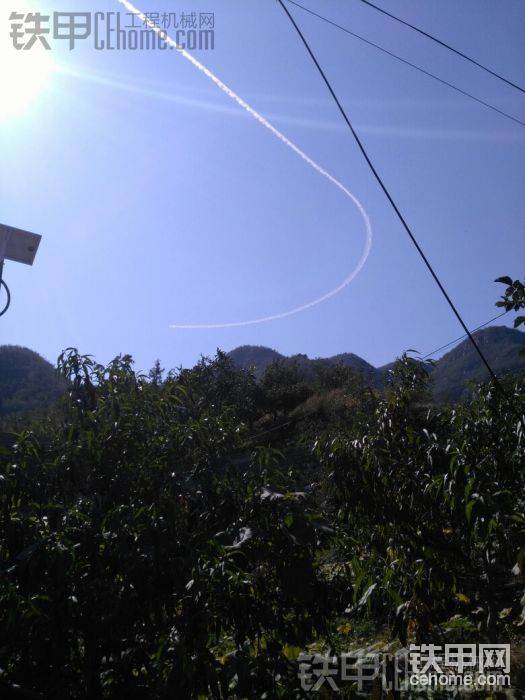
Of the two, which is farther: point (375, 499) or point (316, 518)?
point (375, 499)

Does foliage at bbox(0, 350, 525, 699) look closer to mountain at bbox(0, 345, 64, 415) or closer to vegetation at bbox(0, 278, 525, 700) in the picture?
vegetation at bbox(0, 278, 525, 700)

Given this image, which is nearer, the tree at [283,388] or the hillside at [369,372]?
the hillside at [369,372]

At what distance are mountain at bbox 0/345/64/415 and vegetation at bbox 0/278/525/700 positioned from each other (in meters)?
5.41

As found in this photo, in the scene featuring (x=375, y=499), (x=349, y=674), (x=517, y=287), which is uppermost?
(x=517, y=287)

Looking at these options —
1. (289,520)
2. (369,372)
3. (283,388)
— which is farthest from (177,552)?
(369,372)

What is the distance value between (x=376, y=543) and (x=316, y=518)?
1.66 meters

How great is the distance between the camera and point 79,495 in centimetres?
264

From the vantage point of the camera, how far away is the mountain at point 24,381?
28.6 feet

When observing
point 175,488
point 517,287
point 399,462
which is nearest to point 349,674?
point 175,488

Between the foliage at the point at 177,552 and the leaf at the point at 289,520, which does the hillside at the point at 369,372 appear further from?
the leaf at the point at 289,520

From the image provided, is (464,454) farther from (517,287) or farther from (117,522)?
(117,522)

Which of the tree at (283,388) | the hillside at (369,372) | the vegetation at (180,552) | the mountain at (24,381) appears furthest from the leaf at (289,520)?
the tree at (283,388)

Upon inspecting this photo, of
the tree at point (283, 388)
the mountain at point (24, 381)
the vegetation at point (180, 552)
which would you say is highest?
the tree at point (283, 388)

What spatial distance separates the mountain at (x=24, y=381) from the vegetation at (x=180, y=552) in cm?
541
